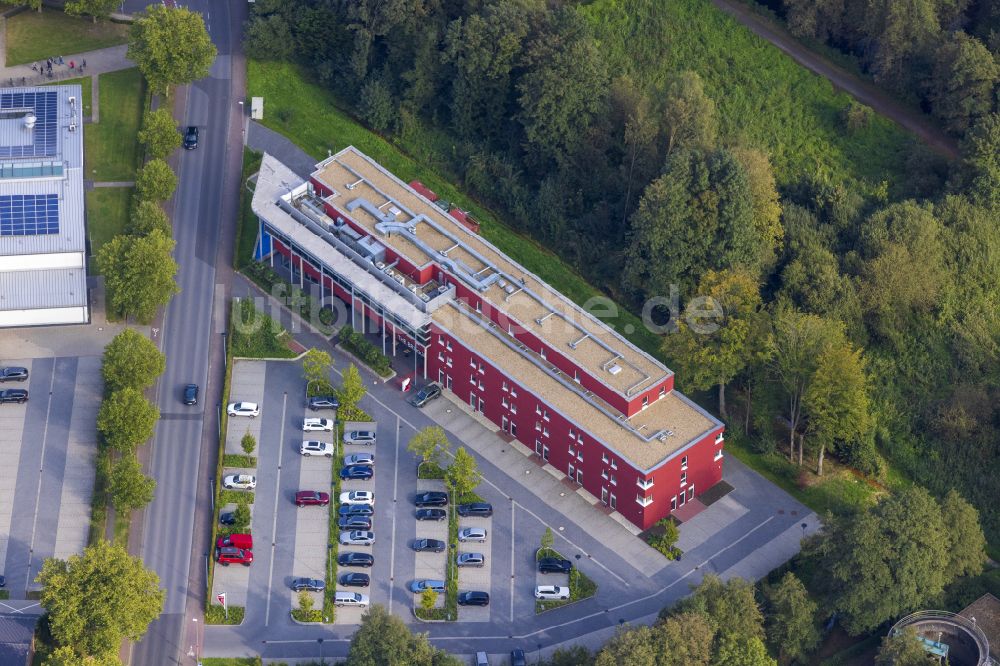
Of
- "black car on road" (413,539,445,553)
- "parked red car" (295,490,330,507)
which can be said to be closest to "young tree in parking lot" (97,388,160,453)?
"parked red car" (295,490,330,507)

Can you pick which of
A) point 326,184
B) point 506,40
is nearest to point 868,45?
point 506,40

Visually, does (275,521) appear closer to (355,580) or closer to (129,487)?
(355,580)

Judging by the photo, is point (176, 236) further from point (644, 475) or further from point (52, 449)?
point (644, 475)

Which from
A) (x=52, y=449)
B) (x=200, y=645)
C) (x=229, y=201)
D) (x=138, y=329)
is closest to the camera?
(x=200, y=645)

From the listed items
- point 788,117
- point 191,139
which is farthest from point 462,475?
point 788,117

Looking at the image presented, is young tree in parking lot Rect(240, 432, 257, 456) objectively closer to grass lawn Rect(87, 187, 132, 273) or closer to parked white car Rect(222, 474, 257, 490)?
parked white car Rect(222, 474, 257, 490)

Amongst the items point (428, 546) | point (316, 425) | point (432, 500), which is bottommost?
point (428, 546)

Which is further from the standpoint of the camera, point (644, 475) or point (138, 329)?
point (138, 329)
